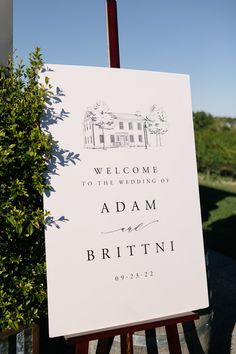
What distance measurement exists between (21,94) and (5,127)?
204 mm

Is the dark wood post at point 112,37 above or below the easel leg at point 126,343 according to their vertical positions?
above

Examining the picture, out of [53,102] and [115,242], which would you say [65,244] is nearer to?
[115,242]

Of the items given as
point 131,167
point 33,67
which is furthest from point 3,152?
point 131,167

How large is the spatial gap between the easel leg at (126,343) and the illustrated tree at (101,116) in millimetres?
1159

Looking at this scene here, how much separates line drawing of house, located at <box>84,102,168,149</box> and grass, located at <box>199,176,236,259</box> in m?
4.51

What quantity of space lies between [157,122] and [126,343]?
127 cm

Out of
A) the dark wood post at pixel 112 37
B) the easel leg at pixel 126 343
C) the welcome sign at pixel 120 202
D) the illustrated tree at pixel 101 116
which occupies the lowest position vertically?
the easel leg at pixel 126 343

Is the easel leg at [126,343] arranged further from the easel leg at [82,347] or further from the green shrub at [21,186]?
the green shrub at [21,186]

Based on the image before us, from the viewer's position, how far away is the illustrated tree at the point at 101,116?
1801mm

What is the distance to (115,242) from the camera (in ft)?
6.01

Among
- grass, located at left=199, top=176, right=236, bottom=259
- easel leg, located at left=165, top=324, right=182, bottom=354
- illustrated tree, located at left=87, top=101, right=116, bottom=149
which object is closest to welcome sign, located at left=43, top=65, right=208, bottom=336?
illustrated tree, located at left=87, top=101, right=116, bottom=149

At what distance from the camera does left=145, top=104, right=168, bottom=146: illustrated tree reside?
1.92 meters

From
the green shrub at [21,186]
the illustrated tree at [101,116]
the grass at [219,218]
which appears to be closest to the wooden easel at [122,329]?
the illustrated tree at [101,116]

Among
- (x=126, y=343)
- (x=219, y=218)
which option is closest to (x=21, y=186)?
(x=126, y=343)
